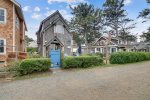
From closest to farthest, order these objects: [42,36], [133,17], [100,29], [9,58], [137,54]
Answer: [9,58]
[137,54]
[42,36]
[133,17]
[100,29]

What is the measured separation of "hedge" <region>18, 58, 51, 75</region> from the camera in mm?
13466

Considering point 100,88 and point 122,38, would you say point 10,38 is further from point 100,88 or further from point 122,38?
point 122,38

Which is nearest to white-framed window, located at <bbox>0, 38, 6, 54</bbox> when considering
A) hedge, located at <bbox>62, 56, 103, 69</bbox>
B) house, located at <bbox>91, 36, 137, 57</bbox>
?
hedge, located at <bbox>62, 56, 103, 69</bbox>

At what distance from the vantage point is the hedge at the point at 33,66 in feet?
44.2

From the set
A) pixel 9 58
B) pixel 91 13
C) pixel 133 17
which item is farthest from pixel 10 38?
pixel 133 17

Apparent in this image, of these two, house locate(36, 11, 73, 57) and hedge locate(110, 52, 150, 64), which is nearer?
hedge locate(110, 52, 150, 64)

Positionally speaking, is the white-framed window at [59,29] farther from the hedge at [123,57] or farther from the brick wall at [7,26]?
the hedge at [123,57]

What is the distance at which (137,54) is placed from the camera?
23391 mm

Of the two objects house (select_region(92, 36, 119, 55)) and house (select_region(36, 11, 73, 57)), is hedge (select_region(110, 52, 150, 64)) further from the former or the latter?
house (select_region(92, 36, 119, 55))

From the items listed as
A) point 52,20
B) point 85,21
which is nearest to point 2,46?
point 52,20

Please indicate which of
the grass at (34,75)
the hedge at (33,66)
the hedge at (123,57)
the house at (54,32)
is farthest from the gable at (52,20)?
the grass at (34,75)

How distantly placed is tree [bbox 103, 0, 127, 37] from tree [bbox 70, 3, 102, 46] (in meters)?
2.05

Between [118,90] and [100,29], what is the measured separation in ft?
150

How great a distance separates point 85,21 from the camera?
1908 inches
